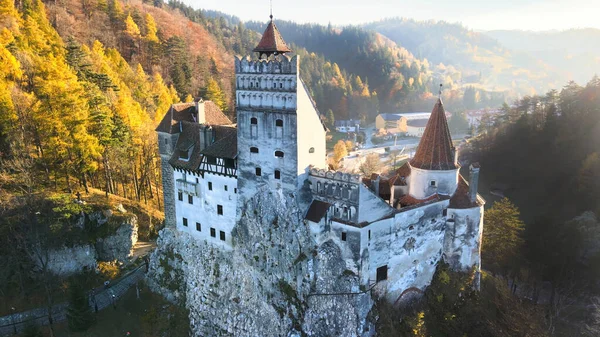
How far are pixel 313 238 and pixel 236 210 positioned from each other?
821 centimetres

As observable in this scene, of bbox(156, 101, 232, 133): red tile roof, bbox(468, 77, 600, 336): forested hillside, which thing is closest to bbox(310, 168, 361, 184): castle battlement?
bbox(156, 101, 232, 133): red tile roof

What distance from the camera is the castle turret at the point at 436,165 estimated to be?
126ft

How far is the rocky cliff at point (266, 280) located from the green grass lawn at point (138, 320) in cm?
129

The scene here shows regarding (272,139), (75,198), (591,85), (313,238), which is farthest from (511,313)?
(591,85)

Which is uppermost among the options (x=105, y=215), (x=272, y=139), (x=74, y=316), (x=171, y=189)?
(x=272, y=139)

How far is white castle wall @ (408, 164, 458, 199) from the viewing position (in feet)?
126

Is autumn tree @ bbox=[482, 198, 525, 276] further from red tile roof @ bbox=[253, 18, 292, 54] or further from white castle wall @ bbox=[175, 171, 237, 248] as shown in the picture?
red tile roof @ bbox=[253, 18, 292, 54]

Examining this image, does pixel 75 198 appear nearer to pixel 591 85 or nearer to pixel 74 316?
pixel 74 316

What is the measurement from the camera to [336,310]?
35.4m

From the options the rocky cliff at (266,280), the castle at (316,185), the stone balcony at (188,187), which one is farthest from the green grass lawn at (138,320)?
the stone balcony at (188,187)

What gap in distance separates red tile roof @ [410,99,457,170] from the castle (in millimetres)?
87

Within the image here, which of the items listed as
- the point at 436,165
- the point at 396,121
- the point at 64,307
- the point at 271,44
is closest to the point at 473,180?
the point at 436,165

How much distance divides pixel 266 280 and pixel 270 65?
18479 millimetres

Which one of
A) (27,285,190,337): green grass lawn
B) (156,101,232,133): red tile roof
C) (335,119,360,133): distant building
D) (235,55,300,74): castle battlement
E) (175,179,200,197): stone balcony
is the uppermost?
(235,55,300,74): castle battlement
